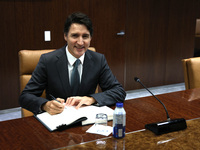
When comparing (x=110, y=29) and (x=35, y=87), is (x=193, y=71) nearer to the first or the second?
(x=35, y=87)

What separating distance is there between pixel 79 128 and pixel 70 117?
10cm

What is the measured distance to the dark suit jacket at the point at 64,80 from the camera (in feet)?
6.06

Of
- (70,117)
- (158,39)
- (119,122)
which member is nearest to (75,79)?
(70,117)

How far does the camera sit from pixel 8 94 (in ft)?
12.2

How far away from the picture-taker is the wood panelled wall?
3.62m

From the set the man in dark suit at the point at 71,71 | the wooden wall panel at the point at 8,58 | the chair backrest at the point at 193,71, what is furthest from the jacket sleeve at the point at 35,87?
the wooden wall panel at the point at 8,58

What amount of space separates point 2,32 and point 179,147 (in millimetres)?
2890

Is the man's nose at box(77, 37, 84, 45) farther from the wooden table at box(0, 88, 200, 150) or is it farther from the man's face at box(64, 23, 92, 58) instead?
the wooden table at box(0, 88, 200, 150)

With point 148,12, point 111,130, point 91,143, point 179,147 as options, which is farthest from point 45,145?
point 148,12

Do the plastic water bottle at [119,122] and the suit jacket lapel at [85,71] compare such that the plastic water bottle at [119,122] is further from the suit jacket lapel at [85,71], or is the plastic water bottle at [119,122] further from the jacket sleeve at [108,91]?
the suit jacket lapel at [85,71]

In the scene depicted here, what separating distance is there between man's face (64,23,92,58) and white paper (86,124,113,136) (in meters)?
0.68

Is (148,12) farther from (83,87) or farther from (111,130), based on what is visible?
(111,130)

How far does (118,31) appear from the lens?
443cm

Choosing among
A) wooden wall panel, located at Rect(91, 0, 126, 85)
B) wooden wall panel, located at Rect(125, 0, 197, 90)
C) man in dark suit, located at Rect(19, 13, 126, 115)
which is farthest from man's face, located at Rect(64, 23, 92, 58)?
wooden wall panel, located at Rect(125, 0, 197, 90)
